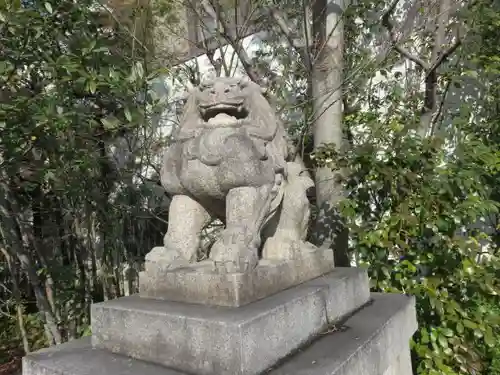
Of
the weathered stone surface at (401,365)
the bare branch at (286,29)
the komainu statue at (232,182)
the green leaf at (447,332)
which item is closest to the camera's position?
the komainu statue at (232,182)

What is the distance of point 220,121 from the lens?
218cm

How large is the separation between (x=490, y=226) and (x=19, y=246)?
16.7 feet

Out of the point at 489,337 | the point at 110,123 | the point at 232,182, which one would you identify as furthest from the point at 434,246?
the point at 110,123

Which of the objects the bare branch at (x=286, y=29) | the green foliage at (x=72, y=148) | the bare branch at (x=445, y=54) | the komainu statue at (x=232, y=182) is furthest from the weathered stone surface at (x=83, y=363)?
the bare branch at (x=445, y=54)

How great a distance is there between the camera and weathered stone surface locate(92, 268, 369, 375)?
61.7 inches

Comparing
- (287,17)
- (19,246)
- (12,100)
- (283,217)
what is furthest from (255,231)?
(287,17)

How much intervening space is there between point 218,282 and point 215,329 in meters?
0.27

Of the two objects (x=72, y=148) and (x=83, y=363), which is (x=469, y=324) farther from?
(x=72, y=148)

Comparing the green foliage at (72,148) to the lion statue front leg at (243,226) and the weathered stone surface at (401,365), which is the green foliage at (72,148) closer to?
the lion statue front leg at (243,226)

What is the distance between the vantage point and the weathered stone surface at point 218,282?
1810 millimetres

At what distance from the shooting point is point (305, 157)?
5.29m

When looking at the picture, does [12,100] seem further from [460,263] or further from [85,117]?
[460,263]

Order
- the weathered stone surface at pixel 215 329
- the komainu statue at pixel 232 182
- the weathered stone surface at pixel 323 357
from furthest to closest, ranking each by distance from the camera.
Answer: the komainu statue at pixel 232 182, the weathered stone surface at pixel 323 357, the weathered stone surface at pixel 215 329

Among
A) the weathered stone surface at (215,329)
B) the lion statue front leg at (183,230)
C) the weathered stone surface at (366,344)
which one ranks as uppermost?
the lion statue front leg at (183,230)
